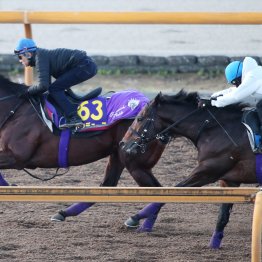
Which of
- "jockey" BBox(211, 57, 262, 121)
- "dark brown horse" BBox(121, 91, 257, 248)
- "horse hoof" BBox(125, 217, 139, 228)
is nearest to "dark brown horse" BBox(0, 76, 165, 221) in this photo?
"horse hoof" BBox(125, 217, 139, 228)

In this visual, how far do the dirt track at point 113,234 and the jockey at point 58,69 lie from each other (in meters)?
1.03

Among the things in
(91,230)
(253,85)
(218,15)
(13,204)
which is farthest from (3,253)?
(218,15)

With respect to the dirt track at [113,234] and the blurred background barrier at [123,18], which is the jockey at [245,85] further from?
the blurred background barrier at [123,18]

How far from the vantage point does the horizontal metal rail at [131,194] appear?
6656mm

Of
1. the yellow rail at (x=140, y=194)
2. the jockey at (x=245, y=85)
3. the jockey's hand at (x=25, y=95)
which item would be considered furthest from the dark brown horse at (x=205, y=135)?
the yellow rail at (x=140, y=194)

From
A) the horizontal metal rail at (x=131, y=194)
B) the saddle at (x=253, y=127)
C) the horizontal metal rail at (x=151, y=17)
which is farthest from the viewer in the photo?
the horizontal metal rail at (x=151, y=17)

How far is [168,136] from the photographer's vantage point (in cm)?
899

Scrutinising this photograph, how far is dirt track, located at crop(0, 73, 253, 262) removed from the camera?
852 cm

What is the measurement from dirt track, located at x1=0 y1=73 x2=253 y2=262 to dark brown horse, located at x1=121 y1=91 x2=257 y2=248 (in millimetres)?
350

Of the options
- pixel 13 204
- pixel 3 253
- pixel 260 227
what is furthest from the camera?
pixel 13 204

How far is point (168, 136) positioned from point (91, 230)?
3.98 ft

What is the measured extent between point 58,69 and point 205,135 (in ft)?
5.84

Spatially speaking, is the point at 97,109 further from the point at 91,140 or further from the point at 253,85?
the point at 253,85

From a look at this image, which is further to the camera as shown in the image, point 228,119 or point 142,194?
point 228,119
